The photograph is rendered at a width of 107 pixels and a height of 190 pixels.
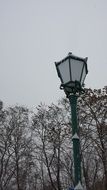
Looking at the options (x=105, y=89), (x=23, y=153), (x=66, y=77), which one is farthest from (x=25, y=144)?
(x=66, y=77)

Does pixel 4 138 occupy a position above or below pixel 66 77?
above

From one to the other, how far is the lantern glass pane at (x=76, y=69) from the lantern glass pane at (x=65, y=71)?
3.2 inches

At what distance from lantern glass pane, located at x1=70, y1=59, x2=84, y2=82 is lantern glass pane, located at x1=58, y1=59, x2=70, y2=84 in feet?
0.27

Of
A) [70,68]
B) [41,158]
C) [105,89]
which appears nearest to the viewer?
[70,68]

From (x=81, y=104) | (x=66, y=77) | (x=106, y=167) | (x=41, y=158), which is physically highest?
(x=81, y=104)

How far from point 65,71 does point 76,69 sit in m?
0.18

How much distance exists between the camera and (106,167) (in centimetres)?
2681

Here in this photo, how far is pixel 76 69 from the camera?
5.12m

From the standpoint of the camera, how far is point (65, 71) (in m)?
5.15

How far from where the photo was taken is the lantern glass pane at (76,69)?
5.11 metres

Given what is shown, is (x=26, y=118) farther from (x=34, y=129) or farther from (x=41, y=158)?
(x=41, y=158)

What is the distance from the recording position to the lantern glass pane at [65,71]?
5.13 m

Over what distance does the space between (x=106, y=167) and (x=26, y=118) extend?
11.1 meters

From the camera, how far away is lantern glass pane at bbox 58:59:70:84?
513cm
